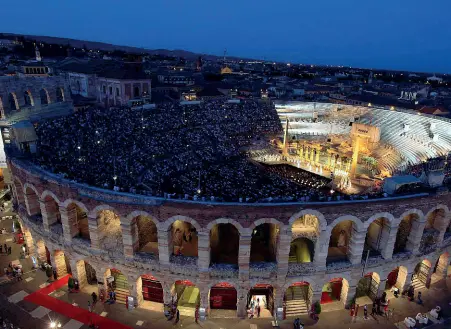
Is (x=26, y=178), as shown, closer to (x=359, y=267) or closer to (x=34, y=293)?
(x=34, y=293)

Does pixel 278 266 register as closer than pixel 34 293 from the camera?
Yes

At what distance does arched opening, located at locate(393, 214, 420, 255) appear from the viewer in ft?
97.7

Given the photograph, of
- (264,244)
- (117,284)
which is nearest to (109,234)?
(117,284)

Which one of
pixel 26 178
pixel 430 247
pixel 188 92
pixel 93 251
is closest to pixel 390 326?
pixel 430 247

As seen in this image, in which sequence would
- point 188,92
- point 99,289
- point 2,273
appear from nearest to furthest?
point 99,289 < point 2,273 < point 188,92

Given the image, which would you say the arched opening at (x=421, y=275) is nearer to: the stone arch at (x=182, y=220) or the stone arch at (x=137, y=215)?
the stone arch at (x=182, y=220)

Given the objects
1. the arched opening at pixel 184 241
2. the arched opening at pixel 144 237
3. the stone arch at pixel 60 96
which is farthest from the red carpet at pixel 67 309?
the stone arch at pixel 60 96

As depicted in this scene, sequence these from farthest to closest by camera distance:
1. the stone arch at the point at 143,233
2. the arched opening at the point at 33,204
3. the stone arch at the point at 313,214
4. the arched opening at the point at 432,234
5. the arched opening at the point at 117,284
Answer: the arched opening at the point at 33,204, the arched opening at the point at 432,234, the arched opening at the point at 117,284, the stone arch at the point at 143,233, the stone arch at the point at 313,214

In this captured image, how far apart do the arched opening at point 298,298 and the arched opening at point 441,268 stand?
1318 cm

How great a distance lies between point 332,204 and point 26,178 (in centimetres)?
2562

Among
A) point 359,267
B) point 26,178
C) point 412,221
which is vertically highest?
point 26,178

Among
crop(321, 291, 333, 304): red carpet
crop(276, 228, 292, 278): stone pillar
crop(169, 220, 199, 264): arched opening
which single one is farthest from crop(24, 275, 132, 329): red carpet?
crop(321, 291, 333, 304): red carpet

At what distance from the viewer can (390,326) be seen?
27.4 meters

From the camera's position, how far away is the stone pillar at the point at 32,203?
32.0 m
